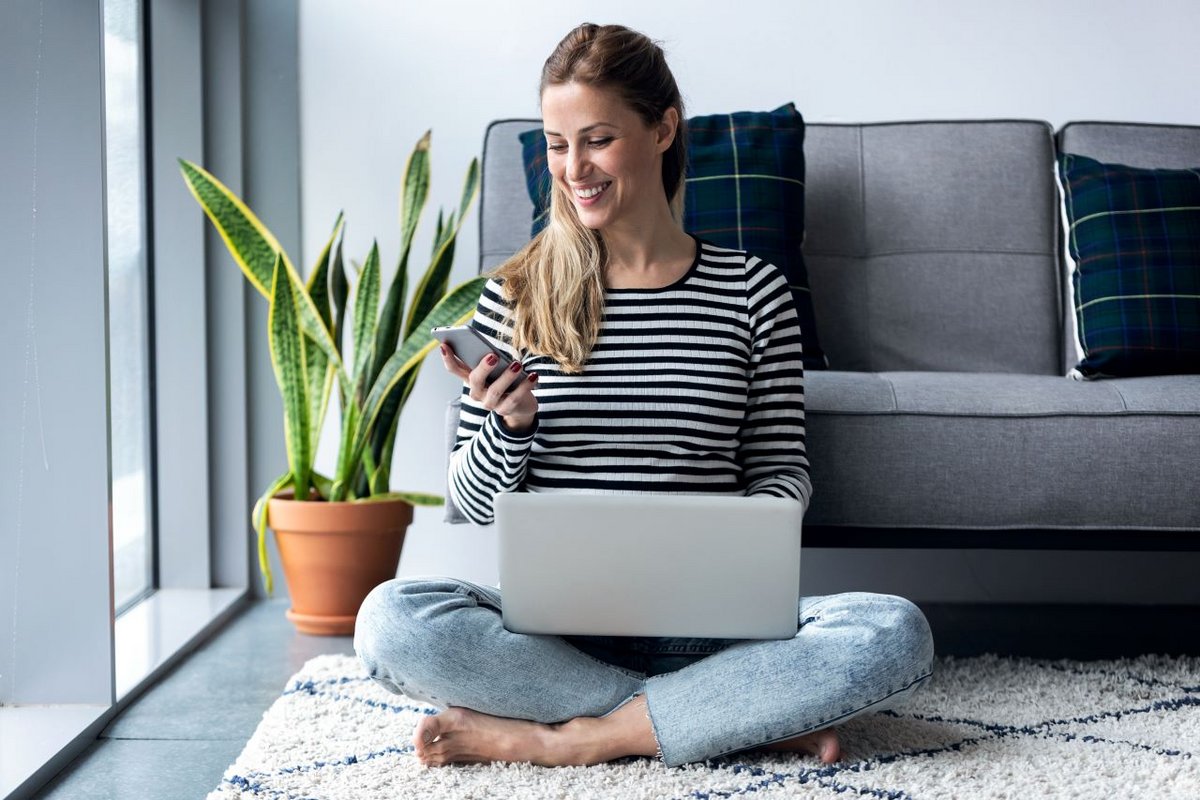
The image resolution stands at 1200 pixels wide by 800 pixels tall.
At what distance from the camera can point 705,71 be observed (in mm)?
2512

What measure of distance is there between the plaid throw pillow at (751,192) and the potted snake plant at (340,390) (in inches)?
10.3

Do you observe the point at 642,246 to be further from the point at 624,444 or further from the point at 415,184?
the point at 415,184

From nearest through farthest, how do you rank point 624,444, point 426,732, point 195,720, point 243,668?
point 426,732
point 624,444
point 195,720
point 243,668

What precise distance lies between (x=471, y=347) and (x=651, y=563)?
30 centimetres

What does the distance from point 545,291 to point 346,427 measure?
76 cm

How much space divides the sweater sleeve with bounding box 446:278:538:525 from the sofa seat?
1.61 ft

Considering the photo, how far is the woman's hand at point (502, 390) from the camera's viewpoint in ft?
4.32

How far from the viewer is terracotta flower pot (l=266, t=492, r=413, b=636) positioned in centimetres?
214

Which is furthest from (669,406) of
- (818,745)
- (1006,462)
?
(1006,462)

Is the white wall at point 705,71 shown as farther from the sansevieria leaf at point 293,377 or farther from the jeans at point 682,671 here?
the jeans at point 682,671

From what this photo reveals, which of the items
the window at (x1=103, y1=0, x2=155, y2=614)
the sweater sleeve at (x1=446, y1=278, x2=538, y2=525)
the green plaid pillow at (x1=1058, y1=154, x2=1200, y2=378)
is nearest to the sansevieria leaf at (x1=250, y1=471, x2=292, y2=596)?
the window at (x1=103, y1=0, x2=155, y2=614)

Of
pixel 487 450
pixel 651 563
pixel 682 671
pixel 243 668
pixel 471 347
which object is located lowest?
pixel 243 668

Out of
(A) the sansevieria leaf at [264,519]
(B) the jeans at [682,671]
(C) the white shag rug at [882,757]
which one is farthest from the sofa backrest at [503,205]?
(B) the jeans at [682,671]

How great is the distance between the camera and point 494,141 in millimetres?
2352
